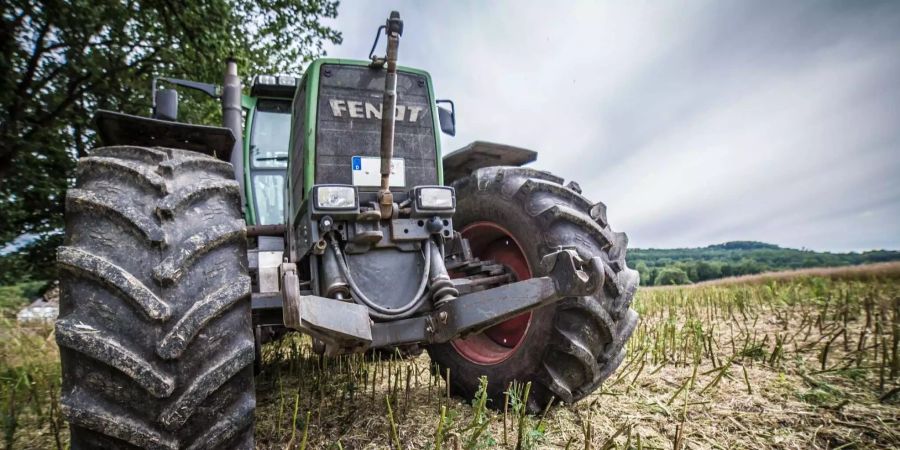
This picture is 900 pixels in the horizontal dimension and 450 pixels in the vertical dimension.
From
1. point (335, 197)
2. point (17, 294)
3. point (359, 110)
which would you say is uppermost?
point (359, 110)

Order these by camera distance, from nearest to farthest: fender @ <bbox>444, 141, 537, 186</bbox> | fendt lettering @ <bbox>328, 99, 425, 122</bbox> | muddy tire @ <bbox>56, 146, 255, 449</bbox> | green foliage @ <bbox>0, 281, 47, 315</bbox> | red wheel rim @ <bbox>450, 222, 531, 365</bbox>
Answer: muddy tire @ <bbox>56, 146, 255, 449</bbox> < fendt lettering @ <bbox>328, 99, 425, 122</bbox> < red wheel rim @ <bbox>450, 222, 531, 365</bbox> < fender @ <bbox>444, 141, 537, 186</bbox> < green foliage @ <bbox>0, 281, 47, 315</bbox>

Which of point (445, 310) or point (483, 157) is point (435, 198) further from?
point (483, 157)

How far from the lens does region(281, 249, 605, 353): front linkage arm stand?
152 centimetres

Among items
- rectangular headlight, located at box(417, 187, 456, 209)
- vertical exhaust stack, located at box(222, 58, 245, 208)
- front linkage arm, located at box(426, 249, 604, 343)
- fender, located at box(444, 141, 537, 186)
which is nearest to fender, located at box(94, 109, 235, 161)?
vertical exhaust stack, located at box(222, 58, 245, 208)

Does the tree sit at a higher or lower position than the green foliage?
higher

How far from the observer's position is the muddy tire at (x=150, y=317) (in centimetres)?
126

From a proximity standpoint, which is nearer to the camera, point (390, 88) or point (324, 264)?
point (390, 88)

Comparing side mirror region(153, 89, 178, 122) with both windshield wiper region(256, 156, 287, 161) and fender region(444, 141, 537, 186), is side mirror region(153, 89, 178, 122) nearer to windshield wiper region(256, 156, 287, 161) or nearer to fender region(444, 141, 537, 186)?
fender region(444, 141, 537, 186)

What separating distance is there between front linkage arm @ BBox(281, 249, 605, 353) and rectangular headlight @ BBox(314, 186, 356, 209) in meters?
0.47

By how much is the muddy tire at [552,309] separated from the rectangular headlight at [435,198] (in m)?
0.29

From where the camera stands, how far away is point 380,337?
188 centimetres

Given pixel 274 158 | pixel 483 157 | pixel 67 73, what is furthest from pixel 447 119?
pixel 67 73

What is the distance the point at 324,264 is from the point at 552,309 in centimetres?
101

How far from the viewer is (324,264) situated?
2.03 meters
